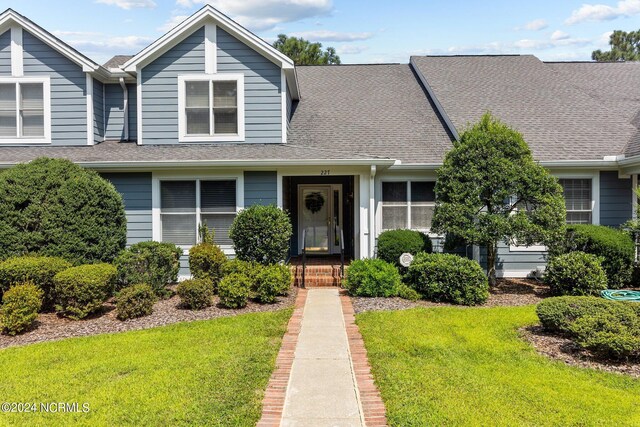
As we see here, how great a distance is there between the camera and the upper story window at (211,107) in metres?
11.1

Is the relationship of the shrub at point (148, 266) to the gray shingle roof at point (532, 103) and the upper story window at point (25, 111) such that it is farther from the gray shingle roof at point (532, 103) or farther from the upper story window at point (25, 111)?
the gray shingle roof at point (532, 103)

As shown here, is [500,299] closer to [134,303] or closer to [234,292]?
[234,292]

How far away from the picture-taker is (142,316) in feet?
25.5

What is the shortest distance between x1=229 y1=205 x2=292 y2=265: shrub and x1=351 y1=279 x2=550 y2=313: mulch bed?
1.97 metres

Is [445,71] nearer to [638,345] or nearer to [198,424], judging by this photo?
[638,345]

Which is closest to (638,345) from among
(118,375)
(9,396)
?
(118,375)

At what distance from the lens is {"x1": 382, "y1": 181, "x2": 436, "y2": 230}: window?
37.8ft

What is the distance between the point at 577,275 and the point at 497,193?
223 cm

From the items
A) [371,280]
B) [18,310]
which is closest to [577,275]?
[371,280]

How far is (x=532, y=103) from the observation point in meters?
13.5

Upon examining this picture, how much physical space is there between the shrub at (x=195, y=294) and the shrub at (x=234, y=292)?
0.26 m

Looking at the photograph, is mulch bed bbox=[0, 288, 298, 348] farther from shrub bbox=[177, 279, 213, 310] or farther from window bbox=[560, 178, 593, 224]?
window bbox=[560, 178, 593, 224]

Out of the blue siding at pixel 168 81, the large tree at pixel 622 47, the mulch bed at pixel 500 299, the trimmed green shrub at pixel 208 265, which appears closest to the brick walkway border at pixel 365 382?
the mulch bed at pixel 500 299

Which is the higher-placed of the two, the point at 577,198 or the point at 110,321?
the point at 577,198
